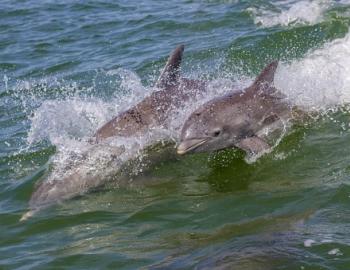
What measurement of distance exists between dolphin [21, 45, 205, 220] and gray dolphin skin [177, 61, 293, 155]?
3.64 ft

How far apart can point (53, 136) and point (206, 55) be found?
5.14 meters

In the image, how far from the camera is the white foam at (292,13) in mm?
16766

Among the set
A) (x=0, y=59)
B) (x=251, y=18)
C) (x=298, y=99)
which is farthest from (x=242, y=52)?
(x=0, y=59)

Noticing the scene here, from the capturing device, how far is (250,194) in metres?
8.89

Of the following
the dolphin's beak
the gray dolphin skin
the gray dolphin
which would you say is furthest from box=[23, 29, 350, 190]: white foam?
the dolphin's beak

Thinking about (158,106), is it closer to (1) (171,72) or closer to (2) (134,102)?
(1) (171,72)

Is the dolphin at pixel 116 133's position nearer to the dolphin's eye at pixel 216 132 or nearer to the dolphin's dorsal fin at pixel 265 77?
the dolphin's dorsal fin at pixel 265 77

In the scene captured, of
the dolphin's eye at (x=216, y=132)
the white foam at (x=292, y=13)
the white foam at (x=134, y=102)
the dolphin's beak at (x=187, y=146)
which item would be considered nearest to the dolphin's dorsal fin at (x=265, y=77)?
the white foam at (x=134, y=102)

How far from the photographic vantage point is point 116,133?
10.5 m

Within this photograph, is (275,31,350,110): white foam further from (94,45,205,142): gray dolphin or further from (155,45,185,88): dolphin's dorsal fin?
(155,45,185,88): dolphin's dorsal fin

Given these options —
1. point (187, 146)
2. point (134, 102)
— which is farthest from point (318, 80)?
point (187, 146)

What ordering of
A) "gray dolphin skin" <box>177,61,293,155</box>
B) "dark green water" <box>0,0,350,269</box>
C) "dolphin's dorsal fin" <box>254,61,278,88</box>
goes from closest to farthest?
"dark green water" <box>0,0,350,269</box> → "gray dolphin skin" <box>177,61,293,155</box> → "dolphin's dorsal fin" <box>254,61,278,88</box>

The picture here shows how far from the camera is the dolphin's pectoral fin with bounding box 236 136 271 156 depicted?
9.67 m

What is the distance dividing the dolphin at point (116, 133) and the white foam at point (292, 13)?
6.28 meters
